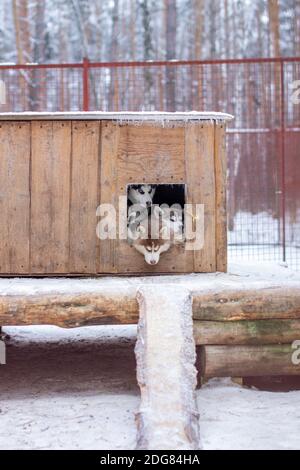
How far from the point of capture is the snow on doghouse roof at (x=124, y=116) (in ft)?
14.7

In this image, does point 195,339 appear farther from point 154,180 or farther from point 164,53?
point 164,53

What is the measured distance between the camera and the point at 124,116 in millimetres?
4500

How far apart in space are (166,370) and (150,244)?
1367 millimetres

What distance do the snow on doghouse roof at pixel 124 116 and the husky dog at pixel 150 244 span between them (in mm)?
859

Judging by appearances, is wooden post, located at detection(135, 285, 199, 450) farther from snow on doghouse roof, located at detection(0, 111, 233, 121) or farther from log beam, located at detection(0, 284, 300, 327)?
snow on doghouse roof, located at detection(0, 111, 233, 121)

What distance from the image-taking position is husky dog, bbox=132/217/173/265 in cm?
436

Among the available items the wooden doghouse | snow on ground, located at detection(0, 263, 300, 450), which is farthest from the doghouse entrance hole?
snow on ground, located at detection(0, 263, 300, 450)

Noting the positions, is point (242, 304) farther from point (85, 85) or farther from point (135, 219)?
point (85, 85)

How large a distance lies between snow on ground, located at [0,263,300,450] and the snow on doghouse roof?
1255mm

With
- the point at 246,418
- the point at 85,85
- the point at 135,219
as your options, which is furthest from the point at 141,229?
the point at 85,85

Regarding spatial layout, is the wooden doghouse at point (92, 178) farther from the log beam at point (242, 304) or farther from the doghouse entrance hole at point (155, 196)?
the log beam at point (242, 304)

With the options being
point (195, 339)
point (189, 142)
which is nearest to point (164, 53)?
point (189, 142)

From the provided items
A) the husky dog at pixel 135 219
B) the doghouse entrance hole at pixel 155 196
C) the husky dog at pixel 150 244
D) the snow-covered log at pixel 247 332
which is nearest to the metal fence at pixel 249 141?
the doghouse entrance hole at pixel 155 196

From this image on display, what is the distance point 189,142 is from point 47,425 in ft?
7.95
